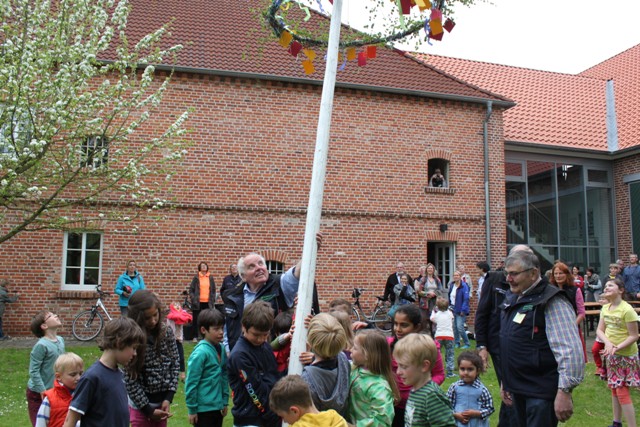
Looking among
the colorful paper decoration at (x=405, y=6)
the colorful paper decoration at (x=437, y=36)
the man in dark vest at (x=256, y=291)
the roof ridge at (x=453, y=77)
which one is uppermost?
the roof ridge at (x=453, y=77)

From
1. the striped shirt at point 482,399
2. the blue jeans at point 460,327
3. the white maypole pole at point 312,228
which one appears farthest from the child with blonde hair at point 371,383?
the blue jeans at point 460,327

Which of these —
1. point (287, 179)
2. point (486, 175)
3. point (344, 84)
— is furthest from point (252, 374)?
point (486, 175)

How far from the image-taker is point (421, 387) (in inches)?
160

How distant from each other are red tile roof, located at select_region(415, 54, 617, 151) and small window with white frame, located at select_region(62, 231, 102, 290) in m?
11.9

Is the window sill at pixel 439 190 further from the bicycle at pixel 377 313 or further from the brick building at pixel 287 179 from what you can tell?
the bicycle at pixel 377 313

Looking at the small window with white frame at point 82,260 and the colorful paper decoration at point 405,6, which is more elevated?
the colorful paper decoration at point 405,6

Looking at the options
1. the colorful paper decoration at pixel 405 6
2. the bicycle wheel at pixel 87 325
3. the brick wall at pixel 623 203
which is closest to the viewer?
the colorful paper decoration at pixel 405 6

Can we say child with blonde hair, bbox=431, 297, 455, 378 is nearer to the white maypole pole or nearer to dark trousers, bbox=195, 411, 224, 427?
dark trousers, bbox=195, 411, 224, 427

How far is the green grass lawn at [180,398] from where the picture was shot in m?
7.73

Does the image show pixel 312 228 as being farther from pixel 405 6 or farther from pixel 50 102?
pixel 50 102

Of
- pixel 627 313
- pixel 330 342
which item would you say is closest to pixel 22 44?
pixel 330 342

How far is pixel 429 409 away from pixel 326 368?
0.70m

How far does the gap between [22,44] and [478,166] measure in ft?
40.7

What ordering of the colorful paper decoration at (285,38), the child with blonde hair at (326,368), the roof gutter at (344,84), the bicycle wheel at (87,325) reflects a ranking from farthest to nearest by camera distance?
the roof gutter at (344,84) < the bicycle wheel at (87,325) < the colorful paper decoration at (285,38) < the child with blonde hair at (326,368)
